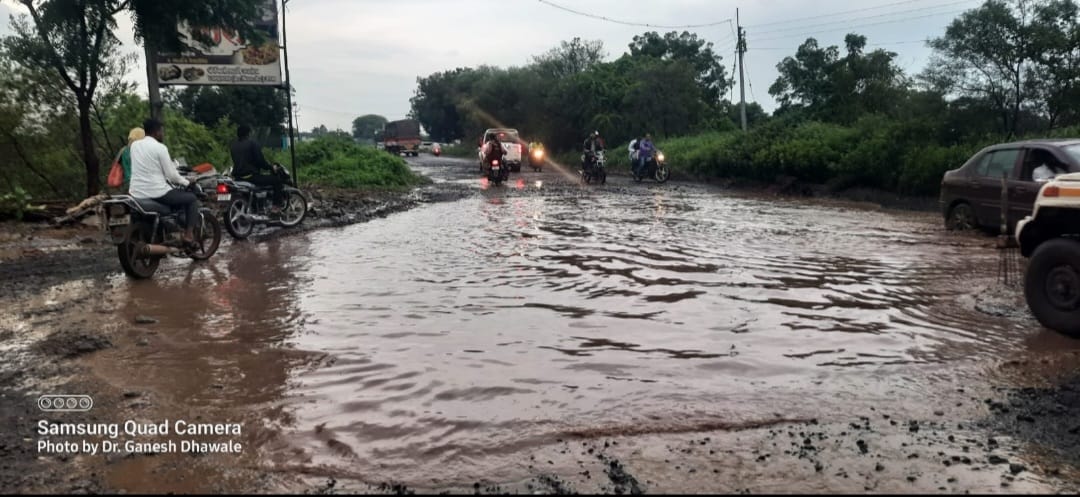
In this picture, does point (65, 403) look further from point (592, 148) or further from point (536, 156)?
point (536, 156)

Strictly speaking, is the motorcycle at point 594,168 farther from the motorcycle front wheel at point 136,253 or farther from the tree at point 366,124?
the tree at point 366,124

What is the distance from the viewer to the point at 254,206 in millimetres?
12570

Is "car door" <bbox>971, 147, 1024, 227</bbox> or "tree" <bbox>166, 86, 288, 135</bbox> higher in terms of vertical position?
"tree" <bbox>166, 86, 288, 135</bbox>

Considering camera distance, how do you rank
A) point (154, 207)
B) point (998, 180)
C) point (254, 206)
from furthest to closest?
point (254, 206)
point (998, 180)
point (154, 207)

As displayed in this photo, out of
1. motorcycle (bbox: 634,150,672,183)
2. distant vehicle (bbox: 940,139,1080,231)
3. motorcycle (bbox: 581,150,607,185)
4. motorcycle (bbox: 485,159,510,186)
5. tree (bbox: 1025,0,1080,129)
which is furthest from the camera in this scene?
motorcycle (bbox: 634,150,672,183)

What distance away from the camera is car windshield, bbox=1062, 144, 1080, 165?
9.40 m

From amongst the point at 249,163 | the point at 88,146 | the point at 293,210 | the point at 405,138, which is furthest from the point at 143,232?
the point at 405,138

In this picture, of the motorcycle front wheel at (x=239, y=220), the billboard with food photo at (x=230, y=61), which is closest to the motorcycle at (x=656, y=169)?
the billboard with food photo at (x=230, y=61)

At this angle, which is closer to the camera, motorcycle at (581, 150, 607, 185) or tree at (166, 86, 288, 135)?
motorcycle at (581, 150, 607, 185)

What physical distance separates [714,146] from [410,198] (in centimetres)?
1326

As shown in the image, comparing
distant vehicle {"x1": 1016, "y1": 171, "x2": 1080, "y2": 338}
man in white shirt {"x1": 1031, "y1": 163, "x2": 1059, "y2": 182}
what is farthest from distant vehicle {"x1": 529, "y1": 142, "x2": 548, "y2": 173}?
→ distant vehicle {"x1": 1016, "y1": 171, "x2": 1080, "y2": 338}

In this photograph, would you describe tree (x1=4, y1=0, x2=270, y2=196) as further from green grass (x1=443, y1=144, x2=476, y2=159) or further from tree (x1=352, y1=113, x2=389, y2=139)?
tree (x1=352, y1=113, x2=389, y2=139)

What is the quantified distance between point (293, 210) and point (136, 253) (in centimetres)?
514

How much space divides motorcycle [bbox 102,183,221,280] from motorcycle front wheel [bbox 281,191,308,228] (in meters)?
3.79
